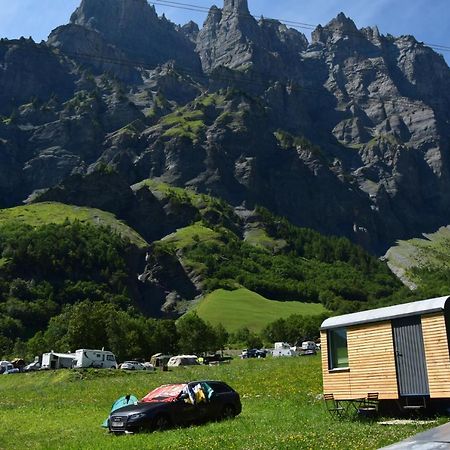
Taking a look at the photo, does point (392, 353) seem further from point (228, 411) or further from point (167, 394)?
point (167, 394)

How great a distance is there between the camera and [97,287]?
194 meters

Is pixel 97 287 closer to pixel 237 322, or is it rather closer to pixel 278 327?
pixel 237 322

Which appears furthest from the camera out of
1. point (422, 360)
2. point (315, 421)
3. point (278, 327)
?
point (278, 327)

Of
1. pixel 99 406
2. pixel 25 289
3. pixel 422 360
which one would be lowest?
pixel 99 406

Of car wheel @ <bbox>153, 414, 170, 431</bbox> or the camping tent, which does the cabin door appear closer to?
car wheel @ <bbox>153, 414, 170, 431</bbox>

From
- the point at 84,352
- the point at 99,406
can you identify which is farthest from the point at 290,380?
the point at 84,352

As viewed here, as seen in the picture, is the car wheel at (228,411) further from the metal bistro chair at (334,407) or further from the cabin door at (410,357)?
the cabin door at (410,357)

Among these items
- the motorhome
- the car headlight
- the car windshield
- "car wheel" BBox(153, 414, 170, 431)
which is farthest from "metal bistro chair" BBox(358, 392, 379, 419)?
the motorhome

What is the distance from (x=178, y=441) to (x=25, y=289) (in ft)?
567

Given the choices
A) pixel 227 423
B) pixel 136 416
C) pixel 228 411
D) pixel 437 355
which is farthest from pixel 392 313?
pixel 136 416

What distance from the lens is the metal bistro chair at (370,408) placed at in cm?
2377

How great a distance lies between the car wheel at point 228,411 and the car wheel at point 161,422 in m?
3.30

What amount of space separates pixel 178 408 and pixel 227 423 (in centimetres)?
237

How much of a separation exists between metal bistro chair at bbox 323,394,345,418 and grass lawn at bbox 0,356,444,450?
398 mm
